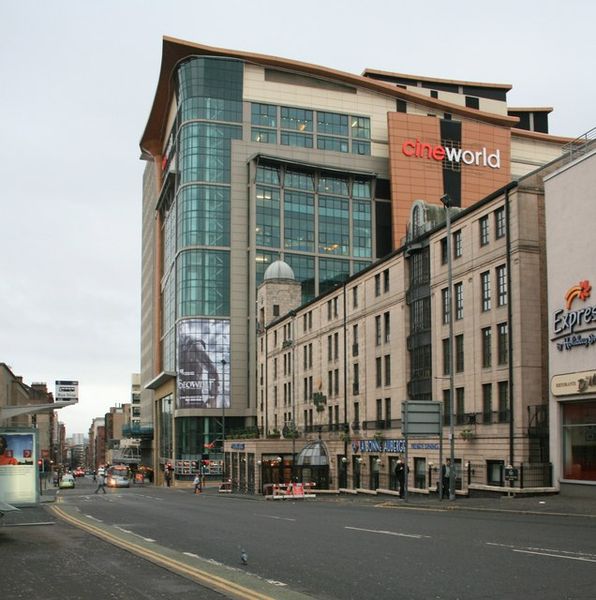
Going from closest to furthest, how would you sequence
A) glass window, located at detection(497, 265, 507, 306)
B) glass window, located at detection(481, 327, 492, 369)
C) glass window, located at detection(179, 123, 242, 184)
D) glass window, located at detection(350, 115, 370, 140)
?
1. glass window, located at detection(497, 265, 507, 306)
2. glass window, located at detection(481, 327, 492, 369)
3. glass window, located at detection(179, 123, 242, 184)
4. glass window, located at detection(350, 115, 370, 140)

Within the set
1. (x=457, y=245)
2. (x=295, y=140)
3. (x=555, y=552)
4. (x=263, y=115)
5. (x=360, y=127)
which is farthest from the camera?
(x=360, y=127)

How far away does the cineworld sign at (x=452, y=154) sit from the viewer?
109688mm

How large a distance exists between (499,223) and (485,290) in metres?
3.45

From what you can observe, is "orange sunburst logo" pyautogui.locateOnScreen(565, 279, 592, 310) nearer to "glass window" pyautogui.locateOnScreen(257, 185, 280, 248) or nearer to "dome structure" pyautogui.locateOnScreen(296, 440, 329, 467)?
"dome structure" pyautogui.locateOnScreen(296, 440, 329, 467)

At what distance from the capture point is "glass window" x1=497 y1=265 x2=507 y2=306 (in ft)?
129

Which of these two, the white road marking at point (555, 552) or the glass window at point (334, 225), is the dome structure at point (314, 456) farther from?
the glass window at point (334, 225)

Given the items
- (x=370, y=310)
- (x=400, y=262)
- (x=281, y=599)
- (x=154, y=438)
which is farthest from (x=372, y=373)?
(x=154, y=438)

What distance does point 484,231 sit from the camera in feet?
135

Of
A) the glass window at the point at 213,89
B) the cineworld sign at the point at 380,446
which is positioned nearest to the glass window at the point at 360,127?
the glass window at the point at 213,89

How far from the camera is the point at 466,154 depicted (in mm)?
112312

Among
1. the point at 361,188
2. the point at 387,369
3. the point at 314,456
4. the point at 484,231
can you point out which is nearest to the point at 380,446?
the point at 387,369

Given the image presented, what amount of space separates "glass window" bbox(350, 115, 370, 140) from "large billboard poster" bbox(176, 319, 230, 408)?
31736 mm

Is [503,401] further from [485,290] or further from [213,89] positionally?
[213,89]

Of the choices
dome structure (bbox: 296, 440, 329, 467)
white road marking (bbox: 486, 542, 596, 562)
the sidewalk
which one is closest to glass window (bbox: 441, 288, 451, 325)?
the sidewalk
